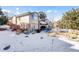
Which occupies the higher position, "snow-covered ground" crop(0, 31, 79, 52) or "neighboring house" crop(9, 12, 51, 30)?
"neighboring house" crop(9, 12, 51, 30)

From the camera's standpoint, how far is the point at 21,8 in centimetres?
181

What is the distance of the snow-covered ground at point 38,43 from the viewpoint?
181 cm

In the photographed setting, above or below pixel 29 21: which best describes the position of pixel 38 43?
below

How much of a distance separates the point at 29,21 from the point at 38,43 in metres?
0.27

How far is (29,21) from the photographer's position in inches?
72.2

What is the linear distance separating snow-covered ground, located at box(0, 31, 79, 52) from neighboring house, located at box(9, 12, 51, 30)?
0.09 metres

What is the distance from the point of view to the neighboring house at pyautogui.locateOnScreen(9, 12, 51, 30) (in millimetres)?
1811

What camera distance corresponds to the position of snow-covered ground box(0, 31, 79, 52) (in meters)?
1.81

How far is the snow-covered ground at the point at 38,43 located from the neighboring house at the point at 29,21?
0.31 feet

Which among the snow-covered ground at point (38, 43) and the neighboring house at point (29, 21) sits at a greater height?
the neighboring house at point (29, 21)

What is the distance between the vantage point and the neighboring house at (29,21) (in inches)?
71.3

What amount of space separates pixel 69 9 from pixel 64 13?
73 millimetres
